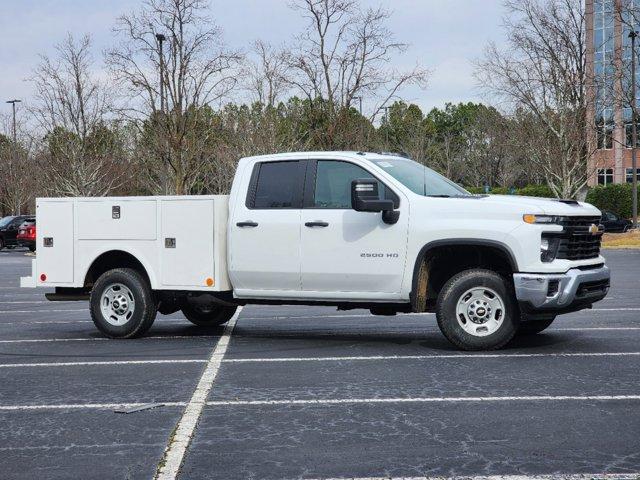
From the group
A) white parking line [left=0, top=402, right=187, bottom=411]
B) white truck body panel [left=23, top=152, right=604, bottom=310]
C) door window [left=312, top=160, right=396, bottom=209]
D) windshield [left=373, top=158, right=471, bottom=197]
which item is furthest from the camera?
door window [left=312, top=160, right=396, bottom=209]

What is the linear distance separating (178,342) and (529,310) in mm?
3959

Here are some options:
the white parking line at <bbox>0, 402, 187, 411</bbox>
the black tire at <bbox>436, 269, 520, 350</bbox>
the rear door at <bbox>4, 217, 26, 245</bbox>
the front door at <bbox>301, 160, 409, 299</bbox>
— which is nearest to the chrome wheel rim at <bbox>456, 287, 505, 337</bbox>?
the black tire at <bbox>436, 269, 520, 350</bbox>

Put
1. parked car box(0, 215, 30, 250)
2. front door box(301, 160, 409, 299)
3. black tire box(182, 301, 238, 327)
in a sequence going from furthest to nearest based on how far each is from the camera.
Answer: parked car box(0, 215, 30, 250), black tire box(182, 301, 238, 327), front door box(301, 160, 409, 299)

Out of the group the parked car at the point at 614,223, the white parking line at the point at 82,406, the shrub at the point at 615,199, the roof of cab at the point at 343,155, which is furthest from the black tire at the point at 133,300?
the shrub at the point at 615,199

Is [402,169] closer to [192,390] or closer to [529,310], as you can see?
[529,310]

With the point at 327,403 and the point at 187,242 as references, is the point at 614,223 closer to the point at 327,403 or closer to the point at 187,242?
the point at 187,242

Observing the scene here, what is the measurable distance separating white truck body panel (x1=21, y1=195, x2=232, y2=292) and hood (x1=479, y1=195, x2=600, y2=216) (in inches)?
120

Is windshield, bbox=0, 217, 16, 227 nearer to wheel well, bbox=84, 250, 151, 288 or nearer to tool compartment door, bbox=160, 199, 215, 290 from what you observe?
wheel well, bbox=84, 250, 151, 288

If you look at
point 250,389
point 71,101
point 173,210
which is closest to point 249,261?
point 173,210

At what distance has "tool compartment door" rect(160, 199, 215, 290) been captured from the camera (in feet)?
36.3

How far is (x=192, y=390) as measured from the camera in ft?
26.1

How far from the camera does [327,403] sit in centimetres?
733

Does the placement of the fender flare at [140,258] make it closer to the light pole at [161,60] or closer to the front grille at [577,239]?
the front grille at [577,239]

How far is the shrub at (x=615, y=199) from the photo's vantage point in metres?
57.0
